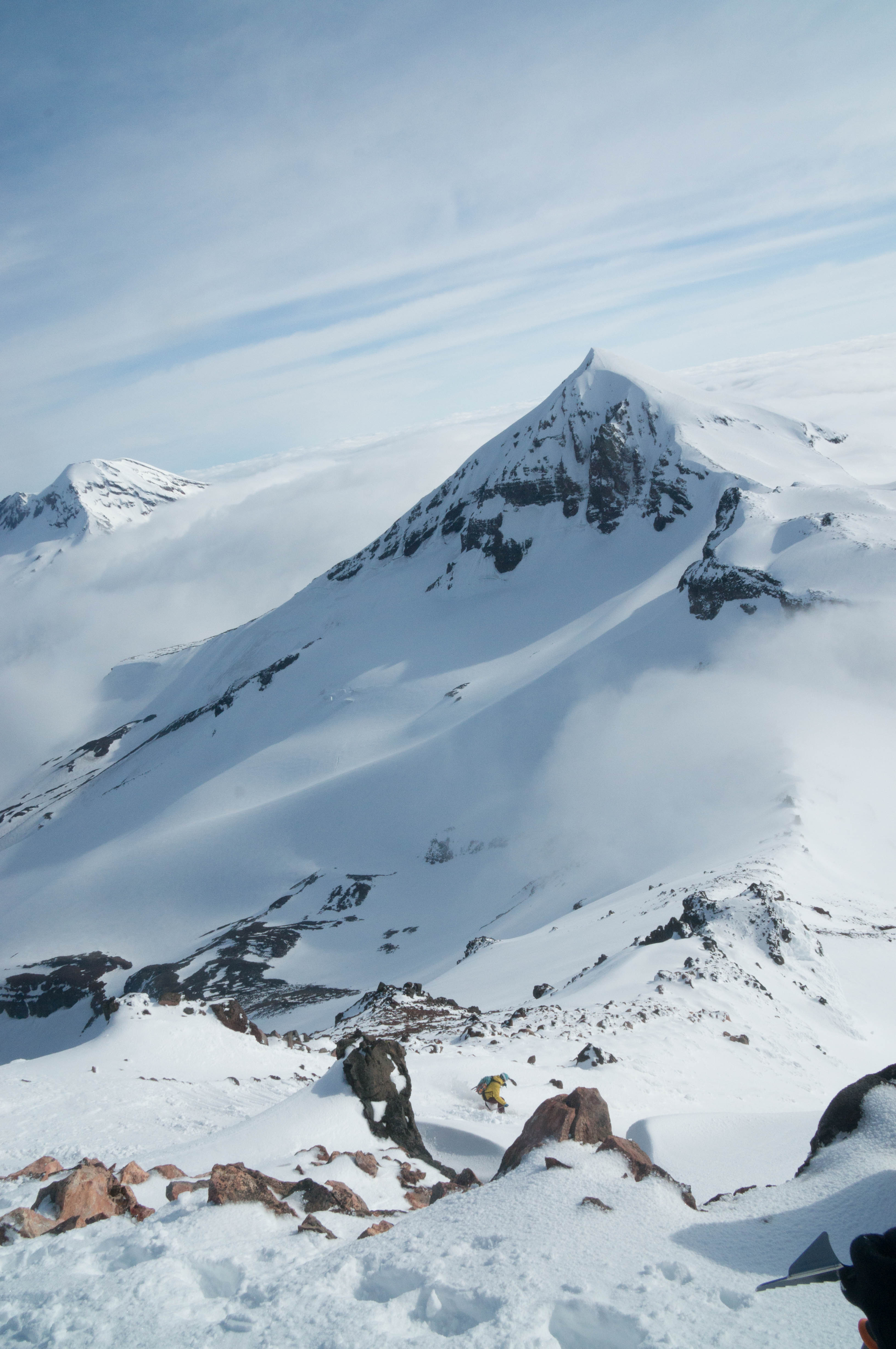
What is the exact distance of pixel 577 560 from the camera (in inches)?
4599

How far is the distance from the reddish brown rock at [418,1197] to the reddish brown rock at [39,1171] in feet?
11.1

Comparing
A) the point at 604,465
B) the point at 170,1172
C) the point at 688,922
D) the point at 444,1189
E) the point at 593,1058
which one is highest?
the point at 170,1172

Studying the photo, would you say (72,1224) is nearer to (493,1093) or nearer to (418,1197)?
(418,1197)

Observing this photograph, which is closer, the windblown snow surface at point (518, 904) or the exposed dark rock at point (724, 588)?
the windblown snow surface at point (518, 904)

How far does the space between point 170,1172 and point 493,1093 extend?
5.57 metres

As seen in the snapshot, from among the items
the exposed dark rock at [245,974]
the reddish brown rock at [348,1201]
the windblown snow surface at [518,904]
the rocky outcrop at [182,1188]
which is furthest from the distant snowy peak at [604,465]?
the rocky outcrop at [182,1188]

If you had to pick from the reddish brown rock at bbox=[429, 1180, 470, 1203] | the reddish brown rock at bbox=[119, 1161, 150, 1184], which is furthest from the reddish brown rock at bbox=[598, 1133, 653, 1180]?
the reddish brown rock at bbox=[119, 1161, 150, 1184]

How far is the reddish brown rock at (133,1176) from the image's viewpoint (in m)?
7.25

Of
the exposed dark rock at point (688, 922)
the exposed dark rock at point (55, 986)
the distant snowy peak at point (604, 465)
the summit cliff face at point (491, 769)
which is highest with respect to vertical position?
the distant snowy peak at point (604, 465)

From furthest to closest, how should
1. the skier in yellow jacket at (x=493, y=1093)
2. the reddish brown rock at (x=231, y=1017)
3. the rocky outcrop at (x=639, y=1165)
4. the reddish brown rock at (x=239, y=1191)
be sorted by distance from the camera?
the reddish brown rock at (x=231, y=1017) → the skier in yellow jacket at (x=493, y=1093) → the reddish brown rock at (x=239, y=1191) → the rocky outcrop at (x=639, y=1165)

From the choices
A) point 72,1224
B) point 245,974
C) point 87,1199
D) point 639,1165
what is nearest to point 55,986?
point 245,974

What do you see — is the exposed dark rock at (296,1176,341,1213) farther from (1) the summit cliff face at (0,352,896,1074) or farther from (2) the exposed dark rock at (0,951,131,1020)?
(2) the exposed dark rock at (0,951,131,1020)

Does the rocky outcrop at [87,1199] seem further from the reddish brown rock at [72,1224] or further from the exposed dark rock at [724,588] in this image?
the exposed dark rock at [724,588]

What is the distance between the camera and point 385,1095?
9.32m
